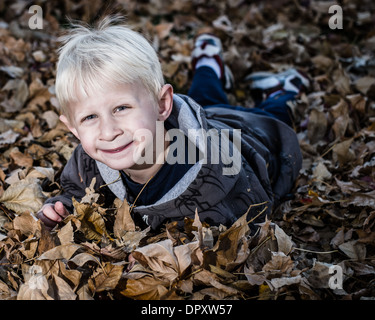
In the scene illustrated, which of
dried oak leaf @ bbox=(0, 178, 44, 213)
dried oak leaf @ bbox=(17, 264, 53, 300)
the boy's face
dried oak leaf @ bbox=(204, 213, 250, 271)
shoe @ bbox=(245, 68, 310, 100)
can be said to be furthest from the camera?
shoe @ bbox=(245, 68, 310, 100)

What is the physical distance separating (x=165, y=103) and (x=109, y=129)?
1.02 feet

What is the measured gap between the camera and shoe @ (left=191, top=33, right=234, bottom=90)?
2.76 metres

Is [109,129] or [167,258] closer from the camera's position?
[167,258]

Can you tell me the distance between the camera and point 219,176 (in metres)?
1.67

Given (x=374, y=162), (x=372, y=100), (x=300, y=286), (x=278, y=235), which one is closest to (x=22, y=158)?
(x=278, y=235)

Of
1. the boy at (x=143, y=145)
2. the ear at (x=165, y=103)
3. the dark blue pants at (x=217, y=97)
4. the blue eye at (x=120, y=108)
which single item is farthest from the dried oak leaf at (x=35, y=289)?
the dark blue pants at (x=217, y=97)

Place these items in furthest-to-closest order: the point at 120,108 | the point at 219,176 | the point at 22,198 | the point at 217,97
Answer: the point at 217,97 < the point at 22,198 < the point at 219,176 < the point at 120,108

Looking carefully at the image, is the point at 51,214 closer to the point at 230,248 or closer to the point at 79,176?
the point at 79,176

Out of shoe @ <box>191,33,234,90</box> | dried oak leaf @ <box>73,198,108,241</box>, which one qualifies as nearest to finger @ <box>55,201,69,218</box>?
dried oak leaf @ <box>73,198,108,241</box>

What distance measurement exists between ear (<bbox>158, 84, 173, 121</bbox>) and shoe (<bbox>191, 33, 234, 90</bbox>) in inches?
42.4

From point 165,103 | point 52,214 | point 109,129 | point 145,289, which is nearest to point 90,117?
point 109,129

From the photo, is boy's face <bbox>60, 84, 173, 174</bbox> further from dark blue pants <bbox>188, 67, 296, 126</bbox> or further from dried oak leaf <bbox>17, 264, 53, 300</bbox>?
dark blue pants <bbox>188, 67, 296, 126</bbox>

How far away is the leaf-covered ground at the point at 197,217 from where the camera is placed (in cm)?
136

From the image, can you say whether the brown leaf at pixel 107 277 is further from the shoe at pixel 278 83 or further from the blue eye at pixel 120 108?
the shoe at pixel 278 83
